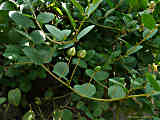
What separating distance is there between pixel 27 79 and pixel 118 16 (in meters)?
0.22

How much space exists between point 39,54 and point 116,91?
13 centimetres

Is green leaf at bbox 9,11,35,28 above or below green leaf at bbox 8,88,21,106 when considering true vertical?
above

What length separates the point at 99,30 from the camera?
0.39 metres

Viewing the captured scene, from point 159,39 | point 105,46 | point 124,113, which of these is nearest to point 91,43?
point 105,46

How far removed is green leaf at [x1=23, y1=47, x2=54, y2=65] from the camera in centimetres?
27

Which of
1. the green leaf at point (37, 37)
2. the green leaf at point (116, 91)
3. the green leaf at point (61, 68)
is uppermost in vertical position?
the green leaf at point (37, 37)

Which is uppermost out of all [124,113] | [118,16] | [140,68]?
[118,16]

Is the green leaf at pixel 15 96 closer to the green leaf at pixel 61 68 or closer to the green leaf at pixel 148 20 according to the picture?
the green leaf at pixel 61 68

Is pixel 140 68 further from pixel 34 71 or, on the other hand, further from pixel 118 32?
pixel 34 71

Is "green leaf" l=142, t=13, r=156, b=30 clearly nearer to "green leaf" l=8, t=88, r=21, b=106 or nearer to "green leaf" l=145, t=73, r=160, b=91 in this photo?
"green leaf" l=145, t=73, r=160, b=91

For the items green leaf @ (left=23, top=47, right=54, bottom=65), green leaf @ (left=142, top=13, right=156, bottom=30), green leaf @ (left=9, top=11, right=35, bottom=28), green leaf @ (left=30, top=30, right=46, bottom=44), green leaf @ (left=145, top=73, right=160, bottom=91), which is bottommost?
green leaf @ (left=145, top=73, right=160, bottom=91)

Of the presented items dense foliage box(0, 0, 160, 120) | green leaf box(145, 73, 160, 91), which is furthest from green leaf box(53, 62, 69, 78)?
green leaf box(145, 73, 160, 91)

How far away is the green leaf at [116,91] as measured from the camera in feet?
1.00

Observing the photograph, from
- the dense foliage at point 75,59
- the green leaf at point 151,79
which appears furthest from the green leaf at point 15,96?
the green leaf at point 151,79
